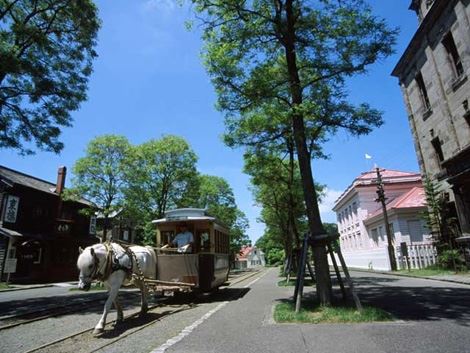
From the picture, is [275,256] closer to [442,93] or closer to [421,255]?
[421,255]

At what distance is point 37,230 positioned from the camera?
32.7 metres

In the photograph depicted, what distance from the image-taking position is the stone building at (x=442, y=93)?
1889 cm

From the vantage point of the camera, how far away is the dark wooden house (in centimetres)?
2852

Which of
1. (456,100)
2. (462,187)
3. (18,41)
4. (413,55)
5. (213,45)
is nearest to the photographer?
(213,45)

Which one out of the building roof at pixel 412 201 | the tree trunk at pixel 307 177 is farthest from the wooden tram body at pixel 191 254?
the building roof at pixel 412 201

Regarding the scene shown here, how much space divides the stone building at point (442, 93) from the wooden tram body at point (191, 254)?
13312 mm

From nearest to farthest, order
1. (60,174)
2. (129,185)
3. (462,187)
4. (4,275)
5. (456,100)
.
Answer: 1. (462,187)
2. (456,100)
3. (4,275)
4. (129,185)
5. (60,174)

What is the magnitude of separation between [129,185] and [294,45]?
2260 centimetres

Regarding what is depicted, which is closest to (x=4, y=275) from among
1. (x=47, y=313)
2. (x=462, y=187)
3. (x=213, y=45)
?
(x=47, y=313)

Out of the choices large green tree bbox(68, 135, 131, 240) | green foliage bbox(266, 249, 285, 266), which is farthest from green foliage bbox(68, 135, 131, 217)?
green foliage bbox(266, 249, 285, 266)

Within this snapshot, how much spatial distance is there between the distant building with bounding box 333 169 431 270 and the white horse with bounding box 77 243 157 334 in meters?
20.9

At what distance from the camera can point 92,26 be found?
16438 mm

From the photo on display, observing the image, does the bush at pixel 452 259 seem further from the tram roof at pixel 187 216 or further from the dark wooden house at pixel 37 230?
the dark wooden house at pixel 37 230

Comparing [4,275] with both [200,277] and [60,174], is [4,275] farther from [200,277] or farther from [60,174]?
[200,277]
